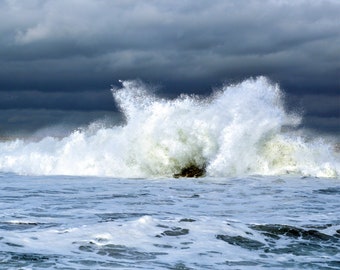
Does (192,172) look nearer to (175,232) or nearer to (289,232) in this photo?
(289,232)

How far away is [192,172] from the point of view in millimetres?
24891

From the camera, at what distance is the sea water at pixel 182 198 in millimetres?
8789

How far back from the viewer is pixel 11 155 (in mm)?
36062

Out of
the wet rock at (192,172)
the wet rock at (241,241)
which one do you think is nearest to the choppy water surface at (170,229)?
the wet rock at (241,241)

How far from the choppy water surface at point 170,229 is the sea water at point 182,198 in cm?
2

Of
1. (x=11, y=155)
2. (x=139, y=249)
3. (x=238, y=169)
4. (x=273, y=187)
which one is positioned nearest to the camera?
(x=139, y=249)

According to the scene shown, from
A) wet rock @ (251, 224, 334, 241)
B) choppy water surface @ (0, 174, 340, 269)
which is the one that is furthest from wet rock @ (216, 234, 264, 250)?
wet rock @ (251, 224, 334, 241)

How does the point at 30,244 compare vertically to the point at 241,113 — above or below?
below

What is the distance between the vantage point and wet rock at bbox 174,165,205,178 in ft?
81.0

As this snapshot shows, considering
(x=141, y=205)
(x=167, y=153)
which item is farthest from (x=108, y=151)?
(x=141, y=205)

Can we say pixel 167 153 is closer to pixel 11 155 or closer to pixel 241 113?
pixel 241 113

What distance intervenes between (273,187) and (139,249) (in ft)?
33.1

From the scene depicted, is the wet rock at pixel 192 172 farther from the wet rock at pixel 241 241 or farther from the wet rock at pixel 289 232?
the wet rock at pixel 241 241

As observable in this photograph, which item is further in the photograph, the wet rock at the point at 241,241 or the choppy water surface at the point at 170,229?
the wet rock at the point at 241,241
